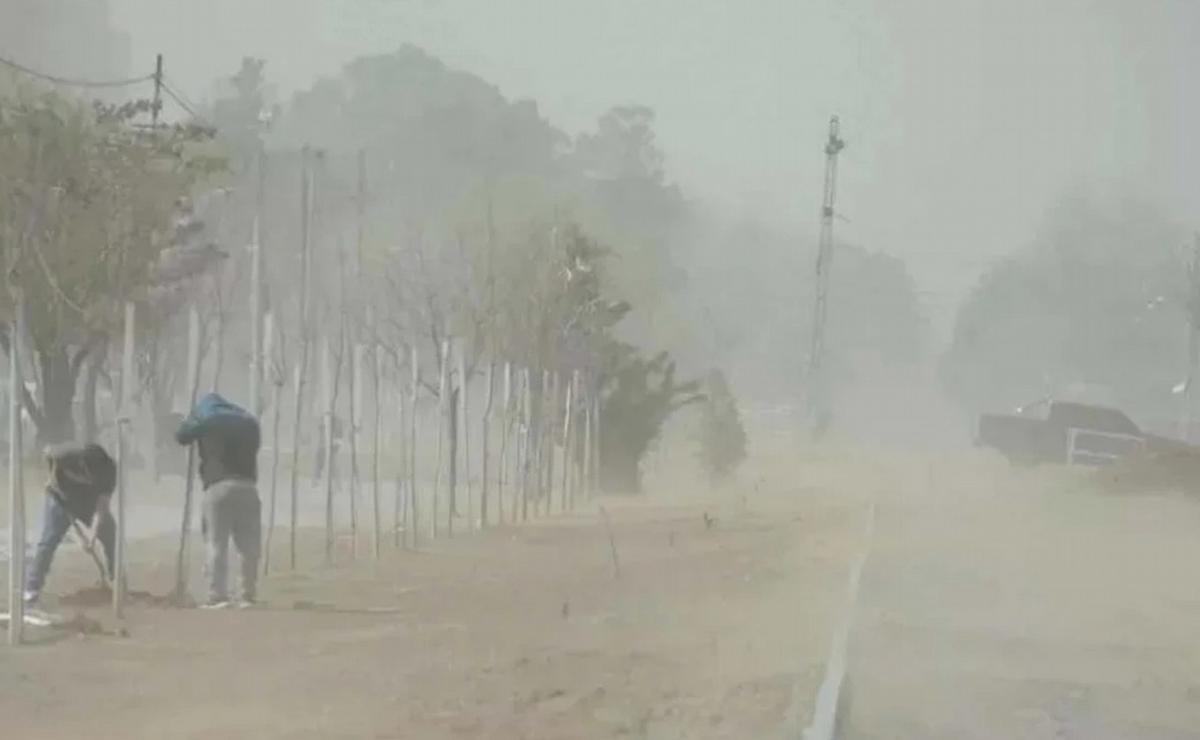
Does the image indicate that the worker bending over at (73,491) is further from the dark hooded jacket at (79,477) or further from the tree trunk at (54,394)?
the tree trunk at (54,394)

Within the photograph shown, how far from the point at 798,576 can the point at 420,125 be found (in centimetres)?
3027

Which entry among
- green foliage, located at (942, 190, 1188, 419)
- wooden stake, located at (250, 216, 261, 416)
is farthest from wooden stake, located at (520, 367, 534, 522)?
green foliage, located at (942, 190, 1188, 419)

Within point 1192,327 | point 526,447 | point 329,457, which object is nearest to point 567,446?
point 526,447

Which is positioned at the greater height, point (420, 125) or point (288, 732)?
point (420, 125)

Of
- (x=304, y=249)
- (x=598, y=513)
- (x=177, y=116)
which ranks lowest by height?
(x=598, y=513)

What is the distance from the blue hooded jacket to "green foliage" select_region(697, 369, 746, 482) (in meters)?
24.3

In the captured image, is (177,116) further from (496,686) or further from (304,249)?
(496,686)

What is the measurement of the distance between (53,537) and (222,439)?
139 centimetres

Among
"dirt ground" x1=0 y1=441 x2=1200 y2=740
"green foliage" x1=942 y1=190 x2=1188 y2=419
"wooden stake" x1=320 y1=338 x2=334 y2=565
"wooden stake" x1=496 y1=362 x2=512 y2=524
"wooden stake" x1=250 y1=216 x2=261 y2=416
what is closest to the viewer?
"dirt ground" x1=0 y1=441 x2=1200 y2=740

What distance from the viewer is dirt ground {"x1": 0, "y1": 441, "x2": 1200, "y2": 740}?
954 centimetres

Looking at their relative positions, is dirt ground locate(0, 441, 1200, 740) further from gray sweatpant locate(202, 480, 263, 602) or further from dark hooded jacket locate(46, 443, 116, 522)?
dark hooded jacket locate(46, 443, 116, 522)

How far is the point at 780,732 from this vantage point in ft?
30.0

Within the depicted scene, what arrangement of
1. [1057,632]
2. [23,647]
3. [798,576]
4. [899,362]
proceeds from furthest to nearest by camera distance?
[899,362]
[798,576]
[1057,632]
[23,647]

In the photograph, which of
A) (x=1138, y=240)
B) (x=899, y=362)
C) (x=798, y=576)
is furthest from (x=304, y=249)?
(x=899, y=362)
